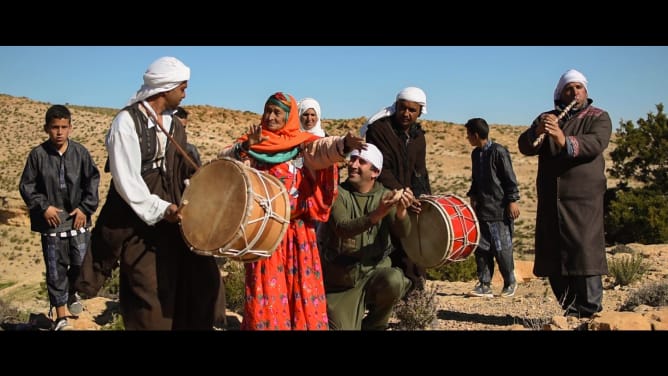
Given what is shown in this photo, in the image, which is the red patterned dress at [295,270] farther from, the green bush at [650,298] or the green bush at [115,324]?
the green bush at [650,298]

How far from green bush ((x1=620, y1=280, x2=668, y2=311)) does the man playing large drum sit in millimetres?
2801

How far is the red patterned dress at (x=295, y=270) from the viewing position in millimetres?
5188

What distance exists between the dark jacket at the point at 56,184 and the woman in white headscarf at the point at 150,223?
7.75 feet

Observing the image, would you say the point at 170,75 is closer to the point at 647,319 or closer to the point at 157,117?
the point at 157,117

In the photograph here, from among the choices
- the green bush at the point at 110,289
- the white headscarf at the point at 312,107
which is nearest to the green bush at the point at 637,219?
the white headscarf at the point at 312,107

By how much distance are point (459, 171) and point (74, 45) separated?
32.8 metres

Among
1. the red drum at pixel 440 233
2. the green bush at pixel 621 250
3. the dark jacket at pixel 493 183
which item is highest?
the dark jacket at pixel 493 183

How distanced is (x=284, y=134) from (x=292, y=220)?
0.60 m

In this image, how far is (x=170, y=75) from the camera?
4473 mm

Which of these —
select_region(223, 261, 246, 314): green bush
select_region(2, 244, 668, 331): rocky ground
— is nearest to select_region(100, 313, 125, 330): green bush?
select_region(2, 244, 668, 331): rocky ground

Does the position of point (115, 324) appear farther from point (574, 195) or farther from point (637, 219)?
point (637, 219)

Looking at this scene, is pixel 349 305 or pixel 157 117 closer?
pixel 157 117

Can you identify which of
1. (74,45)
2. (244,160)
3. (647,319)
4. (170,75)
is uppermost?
(74,45)
